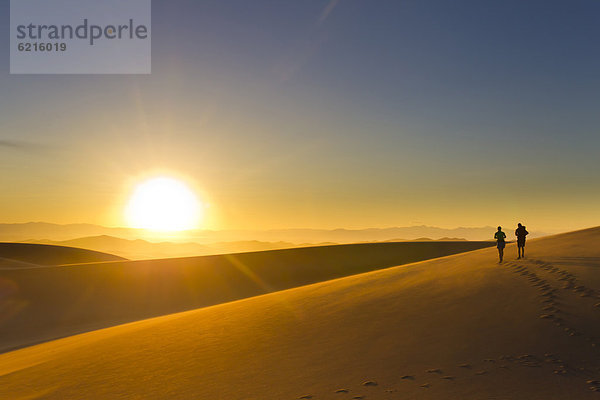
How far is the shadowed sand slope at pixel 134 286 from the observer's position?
2291 cm

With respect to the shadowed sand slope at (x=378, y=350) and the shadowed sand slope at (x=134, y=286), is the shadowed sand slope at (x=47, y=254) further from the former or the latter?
the shadowed sand slope at (x=378, y=350)

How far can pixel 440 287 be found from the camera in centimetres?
1197

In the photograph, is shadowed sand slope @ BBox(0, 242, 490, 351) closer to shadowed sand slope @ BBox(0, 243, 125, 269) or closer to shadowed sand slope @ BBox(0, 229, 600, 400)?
shadowed sand slope @ BBox(0, 229, 600, 400)

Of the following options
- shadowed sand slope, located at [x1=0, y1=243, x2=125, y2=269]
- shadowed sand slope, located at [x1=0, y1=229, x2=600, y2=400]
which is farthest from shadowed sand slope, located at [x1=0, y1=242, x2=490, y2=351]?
shadowed sand slope, located at [x1=0, y1=243, x2=125, y2=269]

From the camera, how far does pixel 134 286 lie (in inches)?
1163

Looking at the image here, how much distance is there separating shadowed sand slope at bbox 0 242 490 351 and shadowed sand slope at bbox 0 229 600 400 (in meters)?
11.8

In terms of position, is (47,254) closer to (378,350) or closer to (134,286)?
(134,286)

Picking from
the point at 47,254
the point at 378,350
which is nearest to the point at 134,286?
the point at 378,350

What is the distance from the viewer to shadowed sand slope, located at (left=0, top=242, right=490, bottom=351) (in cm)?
2291

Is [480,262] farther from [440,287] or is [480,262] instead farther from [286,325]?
[286,325]

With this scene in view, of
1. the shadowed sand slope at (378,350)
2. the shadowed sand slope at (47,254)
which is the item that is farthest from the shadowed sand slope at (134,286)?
the shadowed sand slope at (47,254)

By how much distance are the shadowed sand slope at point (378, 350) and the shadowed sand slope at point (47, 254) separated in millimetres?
47472

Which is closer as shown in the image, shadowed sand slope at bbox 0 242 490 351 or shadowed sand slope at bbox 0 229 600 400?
shadowed sand slope at bbox 0 229 600 400

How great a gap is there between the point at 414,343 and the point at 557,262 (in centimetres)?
832
